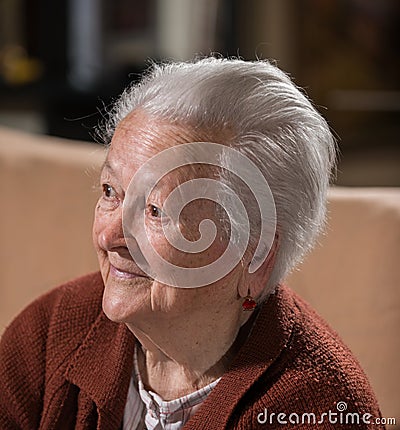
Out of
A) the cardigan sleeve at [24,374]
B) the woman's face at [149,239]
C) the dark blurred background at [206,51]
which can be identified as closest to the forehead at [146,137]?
the woman's face at [149,239]

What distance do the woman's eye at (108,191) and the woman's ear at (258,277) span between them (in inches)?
8.2

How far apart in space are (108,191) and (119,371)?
293mm

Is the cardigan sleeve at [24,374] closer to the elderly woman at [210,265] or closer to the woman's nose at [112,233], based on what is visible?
the elderly woman at [210,265]

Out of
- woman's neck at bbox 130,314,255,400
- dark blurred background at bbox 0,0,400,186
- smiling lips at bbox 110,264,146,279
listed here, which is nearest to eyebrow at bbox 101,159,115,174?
smiling lips at bbox 110,264,146,279

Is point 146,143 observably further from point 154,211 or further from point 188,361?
point 188,361

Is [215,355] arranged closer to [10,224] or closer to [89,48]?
[10,224]

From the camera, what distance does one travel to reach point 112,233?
117 centimetres

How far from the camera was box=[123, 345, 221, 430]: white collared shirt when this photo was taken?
4.21 feet

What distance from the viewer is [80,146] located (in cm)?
194

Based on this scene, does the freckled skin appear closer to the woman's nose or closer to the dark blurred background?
the woman's nose

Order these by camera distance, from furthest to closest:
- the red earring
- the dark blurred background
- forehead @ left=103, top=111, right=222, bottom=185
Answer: the dark blurred background → the red earring → forehead @ left=103, top=111, right=222, bottom=185

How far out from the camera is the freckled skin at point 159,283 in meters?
1.14

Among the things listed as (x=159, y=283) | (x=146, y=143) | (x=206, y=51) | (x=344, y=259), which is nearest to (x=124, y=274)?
(x=159, y=283)

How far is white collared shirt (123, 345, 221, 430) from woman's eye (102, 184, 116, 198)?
30 centimetres
